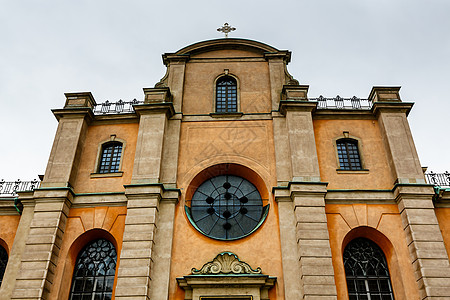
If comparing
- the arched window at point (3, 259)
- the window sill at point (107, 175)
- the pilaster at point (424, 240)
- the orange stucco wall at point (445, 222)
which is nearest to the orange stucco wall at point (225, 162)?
the window sill at point (107, 175)

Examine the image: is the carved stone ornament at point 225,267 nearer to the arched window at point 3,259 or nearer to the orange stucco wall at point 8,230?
the orange stucco wall at point 8,230

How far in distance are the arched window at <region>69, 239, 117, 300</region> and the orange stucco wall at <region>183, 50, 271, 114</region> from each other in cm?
665

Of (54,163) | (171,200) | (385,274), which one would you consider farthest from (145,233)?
(385,274)

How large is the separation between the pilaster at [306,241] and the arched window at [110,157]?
21.7ft

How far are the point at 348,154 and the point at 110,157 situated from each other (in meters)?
9.70

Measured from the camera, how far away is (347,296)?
45.4ft

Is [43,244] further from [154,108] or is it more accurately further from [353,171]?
[353,171]

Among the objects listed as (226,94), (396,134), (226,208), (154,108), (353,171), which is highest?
(226,94)

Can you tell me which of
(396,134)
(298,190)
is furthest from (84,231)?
(396,134)

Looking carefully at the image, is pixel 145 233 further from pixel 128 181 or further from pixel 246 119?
pixel 246 119

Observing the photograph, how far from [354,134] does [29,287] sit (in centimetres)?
1329

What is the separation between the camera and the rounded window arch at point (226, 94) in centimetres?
1912

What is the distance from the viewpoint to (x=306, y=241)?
14.2 m

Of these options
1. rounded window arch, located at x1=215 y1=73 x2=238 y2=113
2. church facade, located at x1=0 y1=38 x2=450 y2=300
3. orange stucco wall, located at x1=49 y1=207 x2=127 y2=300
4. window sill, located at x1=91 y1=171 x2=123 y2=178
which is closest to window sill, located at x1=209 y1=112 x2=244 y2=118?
church facade, located at x1=0 y1=38 x2=450 y2=300
